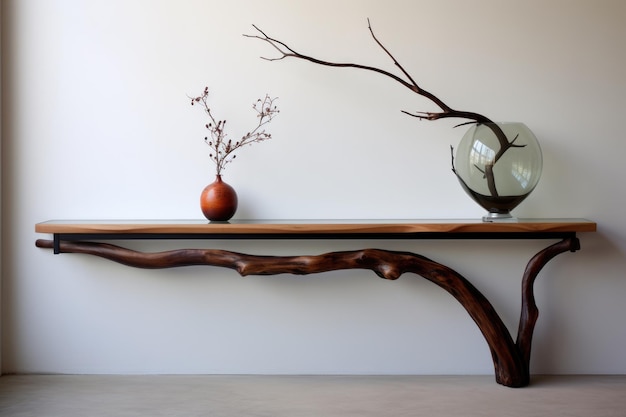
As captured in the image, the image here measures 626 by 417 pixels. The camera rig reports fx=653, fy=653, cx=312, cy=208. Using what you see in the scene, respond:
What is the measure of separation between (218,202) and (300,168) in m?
0.38

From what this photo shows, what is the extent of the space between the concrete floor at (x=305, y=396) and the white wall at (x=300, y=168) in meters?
0.09

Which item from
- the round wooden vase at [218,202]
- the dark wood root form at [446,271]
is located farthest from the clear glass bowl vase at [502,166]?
the round wooden vase at [218,202]

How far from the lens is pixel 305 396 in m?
2.35

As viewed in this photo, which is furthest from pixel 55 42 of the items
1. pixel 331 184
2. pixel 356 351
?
pixel 356 351

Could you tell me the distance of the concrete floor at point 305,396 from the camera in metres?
2.19

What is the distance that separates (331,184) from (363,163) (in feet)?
0.50

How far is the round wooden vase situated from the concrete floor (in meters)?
0.65

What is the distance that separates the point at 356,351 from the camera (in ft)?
8.54

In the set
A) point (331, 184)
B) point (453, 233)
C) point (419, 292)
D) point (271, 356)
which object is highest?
point (331, 184)

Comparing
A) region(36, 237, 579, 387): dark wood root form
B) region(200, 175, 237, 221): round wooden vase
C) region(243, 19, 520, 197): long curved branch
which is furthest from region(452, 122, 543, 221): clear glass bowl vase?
region(200, 175, 237, 221): round wooden vase

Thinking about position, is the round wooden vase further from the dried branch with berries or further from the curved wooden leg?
the curved wooden leg

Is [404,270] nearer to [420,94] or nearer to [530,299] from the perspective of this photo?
[530,299]

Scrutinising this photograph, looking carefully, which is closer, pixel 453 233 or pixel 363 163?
pixel 453 233

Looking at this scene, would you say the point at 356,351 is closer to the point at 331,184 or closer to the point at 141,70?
the point at 331,184
